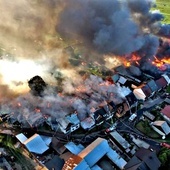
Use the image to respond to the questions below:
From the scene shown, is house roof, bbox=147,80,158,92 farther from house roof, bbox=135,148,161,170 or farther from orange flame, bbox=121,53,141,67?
house roof, bbox=135,148,161,170

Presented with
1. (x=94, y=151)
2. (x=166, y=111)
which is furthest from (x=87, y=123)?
(x=166, y=111)

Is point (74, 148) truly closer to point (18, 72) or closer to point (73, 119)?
point (73, 119)

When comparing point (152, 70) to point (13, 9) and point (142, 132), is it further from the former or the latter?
point (13, 9)

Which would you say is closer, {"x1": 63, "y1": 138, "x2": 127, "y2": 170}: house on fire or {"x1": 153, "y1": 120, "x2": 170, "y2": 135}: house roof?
{"x1": 63, "y1": 138, "x2": 127, "y2": 170}: house on fire

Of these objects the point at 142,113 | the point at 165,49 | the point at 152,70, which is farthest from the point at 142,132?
the point at 165,49

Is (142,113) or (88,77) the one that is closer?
(142,113)

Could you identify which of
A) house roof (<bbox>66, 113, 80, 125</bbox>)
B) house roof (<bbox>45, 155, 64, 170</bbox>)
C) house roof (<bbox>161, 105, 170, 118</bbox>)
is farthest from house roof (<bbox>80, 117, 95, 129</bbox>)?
house roof (<bbox>161, 105, 170, 118</bbox>)

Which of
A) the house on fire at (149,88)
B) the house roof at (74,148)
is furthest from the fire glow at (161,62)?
the house roof at (74,148)
